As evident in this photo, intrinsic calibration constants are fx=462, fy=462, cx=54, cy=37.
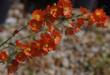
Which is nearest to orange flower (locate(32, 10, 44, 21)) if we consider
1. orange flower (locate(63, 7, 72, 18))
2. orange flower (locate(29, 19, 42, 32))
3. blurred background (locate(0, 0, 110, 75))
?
orange flower (locate(29, 19, 42, 32))

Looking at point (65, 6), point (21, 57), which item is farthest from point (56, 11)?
point (21, 57)

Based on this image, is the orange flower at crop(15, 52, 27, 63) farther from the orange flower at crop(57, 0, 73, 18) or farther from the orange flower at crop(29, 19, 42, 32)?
the orange flower at crop(57, 0, 73, 18)

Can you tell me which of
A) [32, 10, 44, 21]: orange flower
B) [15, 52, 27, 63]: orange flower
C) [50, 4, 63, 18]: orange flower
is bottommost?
[15, 52, 27, 63]: orange flower

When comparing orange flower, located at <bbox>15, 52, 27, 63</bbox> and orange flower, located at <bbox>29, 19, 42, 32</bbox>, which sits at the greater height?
orange flower, located at <bbox>29, 19, 42, 32</bbox>

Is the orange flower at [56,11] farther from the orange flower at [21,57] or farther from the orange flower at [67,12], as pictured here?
the orange flower at [21,57]

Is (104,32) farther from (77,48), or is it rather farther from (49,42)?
(49,42)

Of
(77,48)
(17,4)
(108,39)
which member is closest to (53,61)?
(77,48)

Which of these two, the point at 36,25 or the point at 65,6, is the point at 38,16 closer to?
the point at 36,25

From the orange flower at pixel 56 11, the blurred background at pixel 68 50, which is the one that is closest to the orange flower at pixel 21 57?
the orange flower at pixel 56 11
